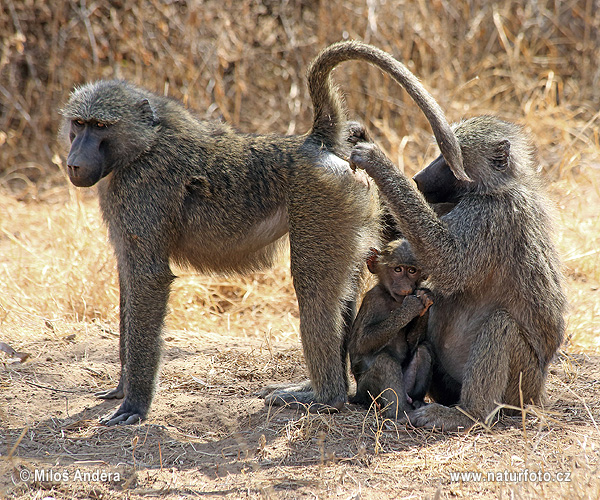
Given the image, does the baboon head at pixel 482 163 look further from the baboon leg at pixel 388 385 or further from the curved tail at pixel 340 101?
the baboon leg at pixel 388 385

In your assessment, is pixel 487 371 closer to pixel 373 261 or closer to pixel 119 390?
pixel 373 261

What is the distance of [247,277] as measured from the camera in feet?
17.3

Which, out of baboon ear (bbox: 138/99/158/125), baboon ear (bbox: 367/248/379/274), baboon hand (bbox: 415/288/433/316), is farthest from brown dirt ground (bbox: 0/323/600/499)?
baboon ear (bbox: 138/99/158/125)

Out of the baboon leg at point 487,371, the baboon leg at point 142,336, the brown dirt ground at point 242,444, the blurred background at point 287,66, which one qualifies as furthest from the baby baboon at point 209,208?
the blurred background at point 287,66

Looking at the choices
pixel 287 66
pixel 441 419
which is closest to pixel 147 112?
pixel 441 419

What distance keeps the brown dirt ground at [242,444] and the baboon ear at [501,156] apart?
3.56 ft

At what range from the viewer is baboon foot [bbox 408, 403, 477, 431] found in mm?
3070

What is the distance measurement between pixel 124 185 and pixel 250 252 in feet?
2.29

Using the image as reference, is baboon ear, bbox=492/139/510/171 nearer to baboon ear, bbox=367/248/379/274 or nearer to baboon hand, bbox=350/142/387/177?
baboon hand, bbox=350/142/387/177

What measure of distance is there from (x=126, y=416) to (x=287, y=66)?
15.7 feet

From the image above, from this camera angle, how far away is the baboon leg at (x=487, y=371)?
3.02m

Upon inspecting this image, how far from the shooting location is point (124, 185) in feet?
10.9

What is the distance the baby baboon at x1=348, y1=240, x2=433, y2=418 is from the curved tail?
23.1 inches

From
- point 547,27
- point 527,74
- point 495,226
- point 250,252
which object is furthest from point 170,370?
point 547,27
